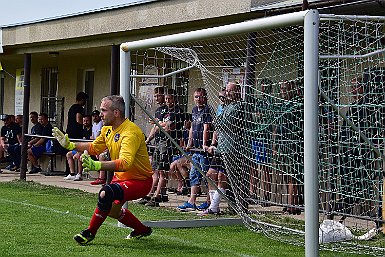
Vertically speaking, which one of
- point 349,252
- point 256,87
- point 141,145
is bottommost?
point 349,252

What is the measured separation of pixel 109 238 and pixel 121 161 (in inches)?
54.3

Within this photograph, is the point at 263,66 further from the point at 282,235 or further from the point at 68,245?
the point at 68,245

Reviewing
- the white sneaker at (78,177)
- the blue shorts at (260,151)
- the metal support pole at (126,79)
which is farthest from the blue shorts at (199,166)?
the white sneaker at (78,177)

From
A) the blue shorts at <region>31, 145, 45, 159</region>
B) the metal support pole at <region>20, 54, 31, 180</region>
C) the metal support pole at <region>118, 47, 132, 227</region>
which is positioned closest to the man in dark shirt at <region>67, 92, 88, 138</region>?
the metal support pole at <region>20, 54, 31, 180</region>

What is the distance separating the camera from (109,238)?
396 inches

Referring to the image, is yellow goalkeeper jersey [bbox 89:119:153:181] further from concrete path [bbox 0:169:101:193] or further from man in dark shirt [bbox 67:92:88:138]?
man in dark shirt [bbox 67:92:88:138]

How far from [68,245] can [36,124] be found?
1245 centimetres

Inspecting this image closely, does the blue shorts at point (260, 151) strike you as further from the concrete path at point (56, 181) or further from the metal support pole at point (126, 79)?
the concrete path at point (56, 181)

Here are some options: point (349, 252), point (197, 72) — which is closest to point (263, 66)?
point (197, 72)

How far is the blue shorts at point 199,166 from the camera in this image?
42.0ft

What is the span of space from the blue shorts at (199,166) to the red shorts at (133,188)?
10.7 feet

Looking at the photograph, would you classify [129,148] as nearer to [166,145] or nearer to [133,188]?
[133,188]

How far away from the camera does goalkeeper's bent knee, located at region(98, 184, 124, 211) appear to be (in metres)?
9.23

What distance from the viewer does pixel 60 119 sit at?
920 inches
